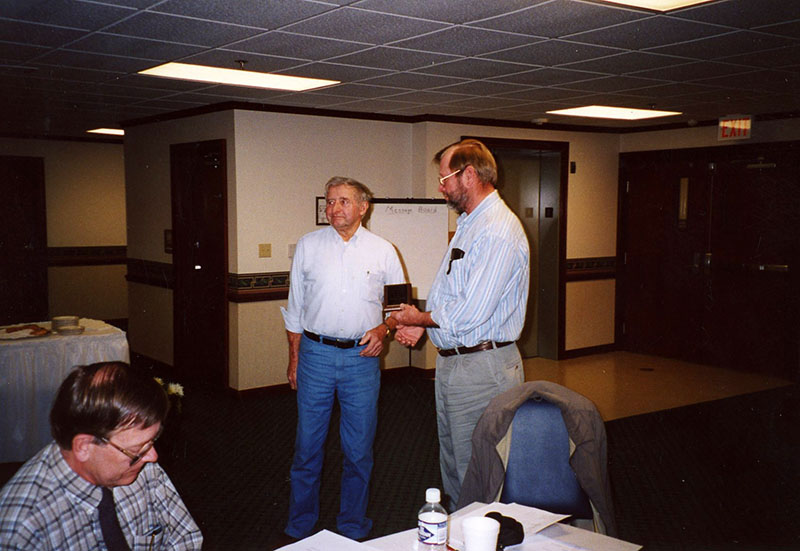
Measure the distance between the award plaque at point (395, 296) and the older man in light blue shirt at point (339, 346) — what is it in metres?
0.07

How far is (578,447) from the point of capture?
2291 mm

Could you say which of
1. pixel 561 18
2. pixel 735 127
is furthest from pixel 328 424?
pixel 735 127

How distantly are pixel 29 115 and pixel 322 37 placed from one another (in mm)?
5186

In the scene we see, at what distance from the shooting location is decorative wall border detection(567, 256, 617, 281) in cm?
827

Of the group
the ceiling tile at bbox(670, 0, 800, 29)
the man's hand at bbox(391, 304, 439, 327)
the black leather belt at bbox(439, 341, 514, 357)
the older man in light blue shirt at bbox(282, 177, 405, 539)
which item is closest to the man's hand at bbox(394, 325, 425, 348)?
the man's hand at bbox(391, 304, 439, 327)

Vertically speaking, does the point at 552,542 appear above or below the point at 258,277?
below

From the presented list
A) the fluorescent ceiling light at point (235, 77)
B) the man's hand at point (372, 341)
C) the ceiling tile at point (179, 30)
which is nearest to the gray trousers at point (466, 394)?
the man's hand at point (372, 341)

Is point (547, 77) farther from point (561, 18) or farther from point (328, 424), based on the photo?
point (328, 424)

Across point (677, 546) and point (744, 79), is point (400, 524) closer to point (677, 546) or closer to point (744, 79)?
point (677, 546)

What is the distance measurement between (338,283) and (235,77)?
2465 millimetres

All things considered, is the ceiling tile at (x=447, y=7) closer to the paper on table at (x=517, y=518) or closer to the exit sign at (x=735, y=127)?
the paper on table at (x=517, y=518)

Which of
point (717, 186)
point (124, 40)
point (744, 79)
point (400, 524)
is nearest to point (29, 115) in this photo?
point (124, 40)

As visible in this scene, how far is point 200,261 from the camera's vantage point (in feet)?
22.7

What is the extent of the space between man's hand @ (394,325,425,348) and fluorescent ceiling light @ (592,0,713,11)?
1.76m
